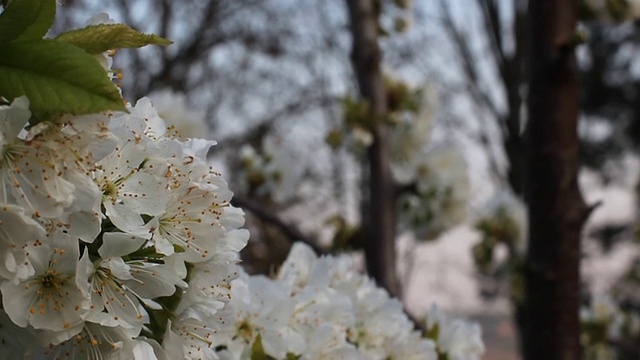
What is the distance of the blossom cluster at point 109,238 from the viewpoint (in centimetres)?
62

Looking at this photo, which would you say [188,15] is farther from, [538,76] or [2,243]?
[2,243]

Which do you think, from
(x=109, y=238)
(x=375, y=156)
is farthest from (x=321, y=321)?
(x=375, y=156)

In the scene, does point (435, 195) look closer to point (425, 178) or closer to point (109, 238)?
point (425, 178)

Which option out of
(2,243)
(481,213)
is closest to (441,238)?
(481,213)

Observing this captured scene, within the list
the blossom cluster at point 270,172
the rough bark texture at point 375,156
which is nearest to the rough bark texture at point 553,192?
the rough bark texture at point 375,156

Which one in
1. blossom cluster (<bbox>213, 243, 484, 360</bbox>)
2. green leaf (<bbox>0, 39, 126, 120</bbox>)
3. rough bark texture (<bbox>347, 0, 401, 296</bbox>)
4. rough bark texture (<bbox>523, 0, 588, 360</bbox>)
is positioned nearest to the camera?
green leaf (<bbox>0, 39, 126, 120</bbox>)

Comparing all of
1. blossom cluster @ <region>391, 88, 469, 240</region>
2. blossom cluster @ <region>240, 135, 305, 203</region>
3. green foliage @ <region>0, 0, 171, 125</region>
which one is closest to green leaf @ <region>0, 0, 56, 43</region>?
green foliage @ <region>0, 0, 171, 125</region>

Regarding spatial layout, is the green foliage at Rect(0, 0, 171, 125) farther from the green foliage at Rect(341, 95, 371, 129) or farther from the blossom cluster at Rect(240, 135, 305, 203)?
the blossom cluster at Rect(240, 135, 305, 203)

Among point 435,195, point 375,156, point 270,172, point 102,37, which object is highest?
point 435,195

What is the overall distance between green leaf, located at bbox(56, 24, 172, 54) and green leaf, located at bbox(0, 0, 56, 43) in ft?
0.08

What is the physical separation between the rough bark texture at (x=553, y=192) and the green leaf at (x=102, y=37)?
1.10 meters

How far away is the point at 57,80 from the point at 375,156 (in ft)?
5.66

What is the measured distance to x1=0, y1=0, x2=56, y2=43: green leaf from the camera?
24.3 inches

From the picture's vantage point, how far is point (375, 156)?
7.48 ft
